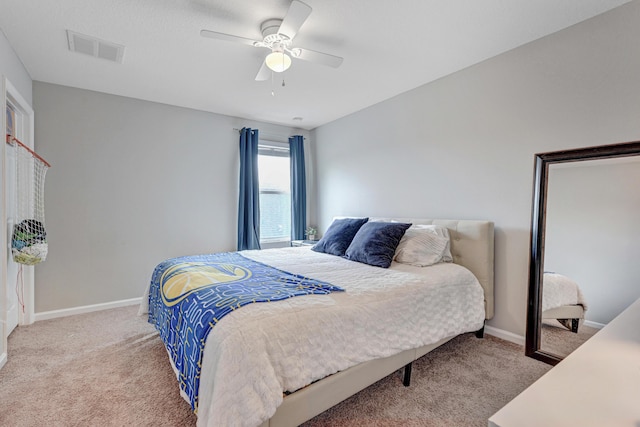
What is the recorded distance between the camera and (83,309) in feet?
10.9

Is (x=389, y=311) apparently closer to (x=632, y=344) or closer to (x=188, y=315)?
(x=632, y=344)

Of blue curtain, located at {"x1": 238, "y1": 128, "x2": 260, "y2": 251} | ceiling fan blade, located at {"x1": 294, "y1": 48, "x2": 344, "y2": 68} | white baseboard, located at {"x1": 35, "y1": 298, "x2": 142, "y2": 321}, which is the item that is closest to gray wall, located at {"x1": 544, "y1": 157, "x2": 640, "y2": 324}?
ceiling fan blade, located at {"x1": 294, "y1": 48, "x2": 344, "y2": 68}

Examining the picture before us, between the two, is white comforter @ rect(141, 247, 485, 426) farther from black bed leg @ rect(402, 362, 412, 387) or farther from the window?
the window

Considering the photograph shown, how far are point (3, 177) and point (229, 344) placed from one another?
7.63 ft

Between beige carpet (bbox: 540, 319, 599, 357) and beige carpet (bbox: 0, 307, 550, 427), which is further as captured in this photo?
beige carpet (bbox: 540, 319, 599, 357)

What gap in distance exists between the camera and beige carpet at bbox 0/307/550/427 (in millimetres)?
1667

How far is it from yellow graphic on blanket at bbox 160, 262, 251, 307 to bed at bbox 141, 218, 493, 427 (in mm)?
442

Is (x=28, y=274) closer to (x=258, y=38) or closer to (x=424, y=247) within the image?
(x=258, y=38)

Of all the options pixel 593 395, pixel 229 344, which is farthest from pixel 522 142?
pixel 229 344

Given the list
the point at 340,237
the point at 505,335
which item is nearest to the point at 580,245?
the point at 505,335

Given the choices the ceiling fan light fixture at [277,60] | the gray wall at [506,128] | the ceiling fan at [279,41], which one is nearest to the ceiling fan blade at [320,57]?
the ceiling fan at [279,41]

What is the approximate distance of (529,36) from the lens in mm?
2324

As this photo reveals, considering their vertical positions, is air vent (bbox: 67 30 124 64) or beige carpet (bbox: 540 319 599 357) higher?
air vent (bbox: 67 30 124 64)

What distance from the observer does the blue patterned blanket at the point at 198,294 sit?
4.68 feet
